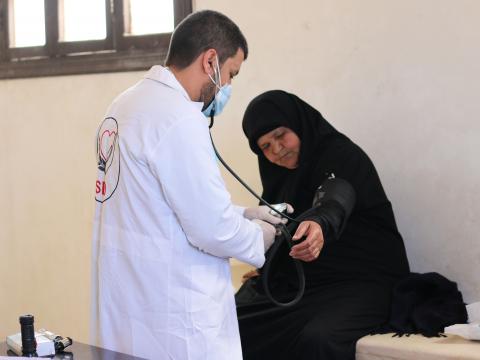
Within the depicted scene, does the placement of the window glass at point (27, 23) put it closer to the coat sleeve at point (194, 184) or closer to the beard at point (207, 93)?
the beard at point (207, 93)

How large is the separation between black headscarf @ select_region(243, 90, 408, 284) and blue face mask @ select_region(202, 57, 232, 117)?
0.81m

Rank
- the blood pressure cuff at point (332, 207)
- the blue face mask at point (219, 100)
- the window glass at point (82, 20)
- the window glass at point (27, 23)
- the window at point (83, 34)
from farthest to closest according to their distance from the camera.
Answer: the window glass at point (27, 23) → the window glass at point (82, 20) → the window at point (83, 34) → the blood pressure cuff at point (332, 207) → the blue face mask at point (219, 100)

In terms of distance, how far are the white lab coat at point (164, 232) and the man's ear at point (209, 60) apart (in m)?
0.09

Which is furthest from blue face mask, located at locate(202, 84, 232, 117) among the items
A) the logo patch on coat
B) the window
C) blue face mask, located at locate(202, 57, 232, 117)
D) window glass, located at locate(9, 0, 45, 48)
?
window glass, located at locate(9, 0, 45, 48)

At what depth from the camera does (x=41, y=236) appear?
4.37 meters

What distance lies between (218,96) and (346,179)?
93cm

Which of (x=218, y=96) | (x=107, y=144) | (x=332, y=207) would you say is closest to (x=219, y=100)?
(x=218, y=96)

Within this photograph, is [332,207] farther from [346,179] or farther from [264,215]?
[264,215]

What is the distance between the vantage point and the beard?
2.15m

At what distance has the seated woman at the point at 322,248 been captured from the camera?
9.59 feet

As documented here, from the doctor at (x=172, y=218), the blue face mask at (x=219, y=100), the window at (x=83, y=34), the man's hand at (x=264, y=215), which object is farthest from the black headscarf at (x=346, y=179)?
the window at (x=83, y=34)

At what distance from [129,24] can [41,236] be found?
1.26m

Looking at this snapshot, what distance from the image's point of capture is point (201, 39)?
2107 mm

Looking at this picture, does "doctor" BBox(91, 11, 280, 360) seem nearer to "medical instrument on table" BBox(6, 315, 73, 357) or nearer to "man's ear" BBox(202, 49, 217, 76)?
"man's ear" BBox(202, 49, 217, 76)
